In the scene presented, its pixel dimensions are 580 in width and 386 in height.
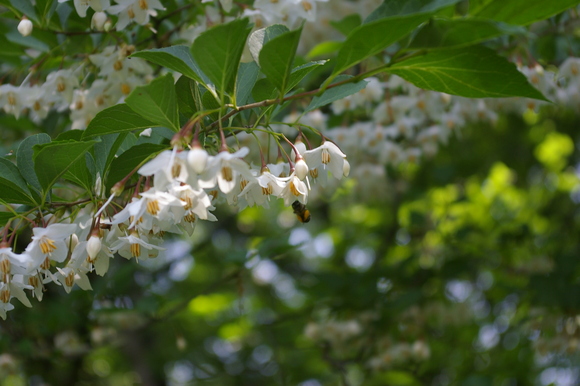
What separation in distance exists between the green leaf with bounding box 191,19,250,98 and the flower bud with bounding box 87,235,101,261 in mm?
590

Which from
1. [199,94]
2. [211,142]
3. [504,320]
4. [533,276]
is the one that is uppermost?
[199,94]

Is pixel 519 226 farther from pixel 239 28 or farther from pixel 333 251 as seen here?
pixel 239 28

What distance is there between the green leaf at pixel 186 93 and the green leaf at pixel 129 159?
183 mm

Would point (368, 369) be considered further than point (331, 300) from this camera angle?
Yes

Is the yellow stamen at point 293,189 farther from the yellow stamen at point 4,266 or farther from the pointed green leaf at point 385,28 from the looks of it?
the yellow stamen at point 4,266

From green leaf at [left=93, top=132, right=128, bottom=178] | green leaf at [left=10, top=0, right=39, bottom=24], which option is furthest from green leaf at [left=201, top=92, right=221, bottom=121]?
green leaf at [left=10, top=0, right=39, bottom=24]

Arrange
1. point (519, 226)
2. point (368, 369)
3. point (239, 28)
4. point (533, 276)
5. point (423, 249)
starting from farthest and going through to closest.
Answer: point (423, 249)
point (519, 226)
point (368, 369)
point (533, 276)
point (239, 28)

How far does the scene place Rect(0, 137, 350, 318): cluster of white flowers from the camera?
147 centimetres

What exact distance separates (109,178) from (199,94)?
415mm

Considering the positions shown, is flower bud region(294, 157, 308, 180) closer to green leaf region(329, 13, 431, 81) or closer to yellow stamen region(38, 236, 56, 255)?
green leaf region(329, 13, 431, 81)

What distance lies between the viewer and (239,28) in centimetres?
142

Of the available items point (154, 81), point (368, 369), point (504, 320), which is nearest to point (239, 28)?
point (154, 81)

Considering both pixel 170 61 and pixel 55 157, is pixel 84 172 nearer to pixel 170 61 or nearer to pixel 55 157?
pixel 55 157

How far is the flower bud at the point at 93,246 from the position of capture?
1562 millimetres
